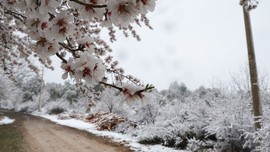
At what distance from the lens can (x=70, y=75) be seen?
4.82 feet

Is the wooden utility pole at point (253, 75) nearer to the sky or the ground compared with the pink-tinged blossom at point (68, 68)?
nearer to the sky

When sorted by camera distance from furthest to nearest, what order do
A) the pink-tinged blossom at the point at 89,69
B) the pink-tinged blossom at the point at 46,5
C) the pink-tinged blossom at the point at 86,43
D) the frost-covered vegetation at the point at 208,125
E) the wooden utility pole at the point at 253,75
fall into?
1. the frost-covered vegetation at the point at 208,125
2. the wooden utility pole at the point at 253,75
3. the pink-tinged blossom at the point at 86,43
4. the pink-tinged blossom at the point at 89,69
5. the pink-tinged blossom at the point at 46,5

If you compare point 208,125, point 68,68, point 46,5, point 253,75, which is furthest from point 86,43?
point 208,125

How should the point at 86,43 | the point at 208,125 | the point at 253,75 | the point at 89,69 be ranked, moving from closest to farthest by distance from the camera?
the point at 89,69 → the point at 86,43 → the point at 253,75 → the point at 208,125

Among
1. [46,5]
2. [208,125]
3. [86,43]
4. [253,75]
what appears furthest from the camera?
[208,125]

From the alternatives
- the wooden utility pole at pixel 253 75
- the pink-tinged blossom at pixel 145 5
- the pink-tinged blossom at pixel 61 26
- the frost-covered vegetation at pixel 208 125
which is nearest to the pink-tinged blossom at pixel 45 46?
the pink-tinged blossom at pixel 61 26

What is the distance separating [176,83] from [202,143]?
46.4 metres

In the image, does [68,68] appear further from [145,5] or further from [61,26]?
[145,5]

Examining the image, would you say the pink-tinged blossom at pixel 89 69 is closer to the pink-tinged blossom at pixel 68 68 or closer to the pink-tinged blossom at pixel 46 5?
the pink-tinged blossom at pixel 68 68

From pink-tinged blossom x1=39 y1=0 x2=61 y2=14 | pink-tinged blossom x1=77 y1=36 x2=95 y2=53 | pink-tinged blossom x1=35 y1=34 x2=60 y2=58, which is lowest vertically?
pink-tinged blossom x1=35 y1=34 x2=60 y2=58

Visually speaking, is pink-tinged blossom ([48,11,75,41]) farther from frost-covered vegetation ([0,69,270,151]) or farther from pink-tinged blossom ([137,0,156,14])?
frost-covered vegetation ([0,69,270,151])

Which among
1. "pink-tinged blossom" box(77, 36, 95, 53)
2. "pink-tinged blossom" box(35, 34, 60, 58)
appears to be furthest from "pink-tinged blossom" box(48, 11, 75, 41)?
"pink-tinged blossom" box(77, 36, 95, 53)

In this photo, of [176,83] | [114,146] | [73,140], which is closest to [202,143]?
[114,146]

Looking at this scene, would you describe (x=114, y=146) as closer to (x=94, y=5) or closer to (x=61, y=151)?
(x=61, y=151)
